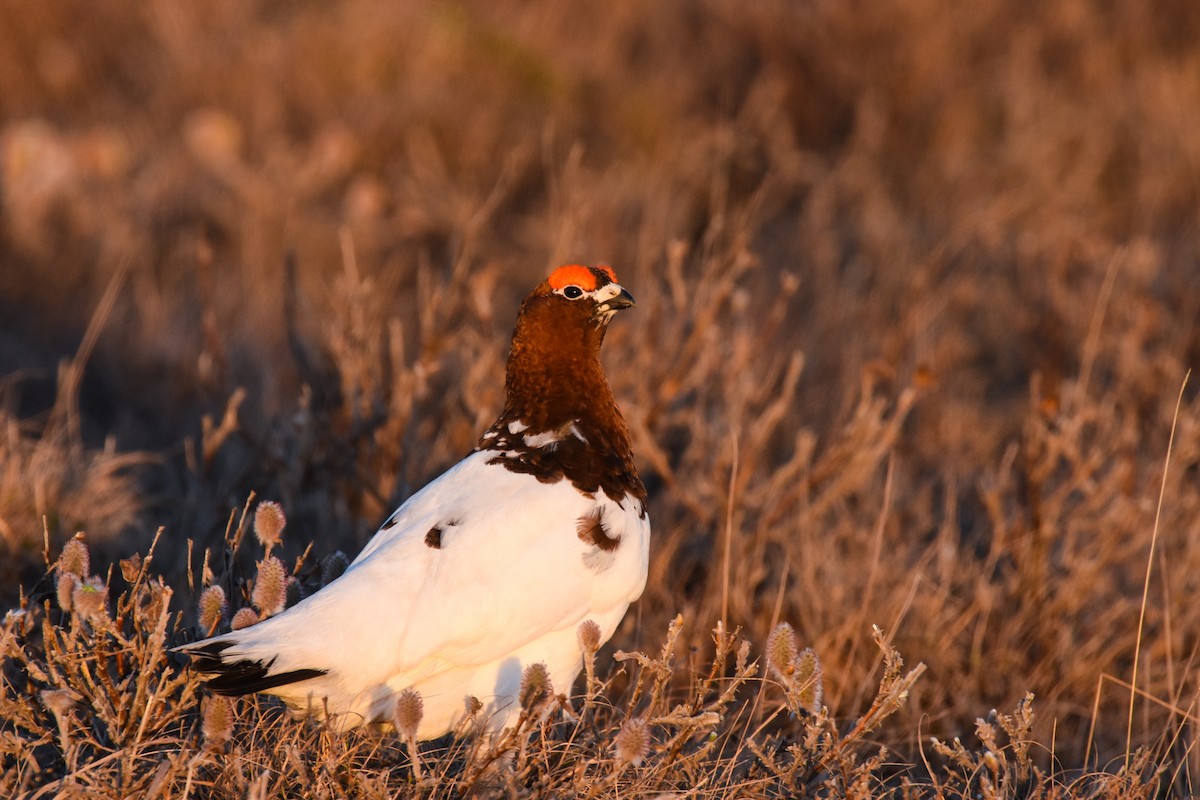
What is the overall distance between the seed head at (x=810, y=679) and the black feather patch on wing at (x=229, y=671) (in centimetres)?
88

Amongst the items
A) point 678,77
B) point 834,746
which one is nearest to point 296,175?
point 678,77

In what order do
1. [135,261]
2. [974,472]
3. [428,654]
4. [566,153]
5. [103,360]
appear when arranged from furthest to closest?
[566,153] < [135,261] < [103,360] < [974,472] < [428,654]

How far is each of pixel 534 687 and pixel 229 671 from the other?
19.7 inches

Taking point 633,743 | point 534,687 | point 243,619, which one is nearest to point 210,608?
point 243,619

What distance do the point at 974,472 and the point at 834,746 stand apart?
8.10ft

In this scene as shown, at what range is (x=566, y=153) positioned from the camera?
624cm

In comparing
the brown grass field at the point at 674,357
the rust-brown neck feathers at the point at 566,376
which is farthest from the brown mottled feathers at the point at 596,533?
the brown grass field at the point at 674,357

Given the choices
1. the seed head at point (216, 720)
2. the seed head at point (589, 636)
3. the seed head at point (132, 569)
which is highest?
the seed head at point (132, 569)

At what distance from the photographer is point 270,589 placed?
2281mm

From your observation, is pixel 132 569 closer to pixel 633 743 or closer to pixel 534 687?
pixel 534 687

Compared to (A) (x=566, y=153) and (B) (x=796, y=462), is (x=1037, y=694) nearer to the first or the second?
(B) (x=796, y=462)

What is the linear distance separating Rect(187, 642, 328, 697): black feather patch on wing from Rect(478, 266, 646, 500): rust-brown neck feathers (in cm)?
71

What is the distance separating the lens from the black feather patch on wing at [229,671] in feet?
6.89

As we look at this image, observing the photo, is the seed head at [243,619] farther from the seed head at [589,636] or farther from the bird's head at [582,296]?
the bird's head at [582,296]
